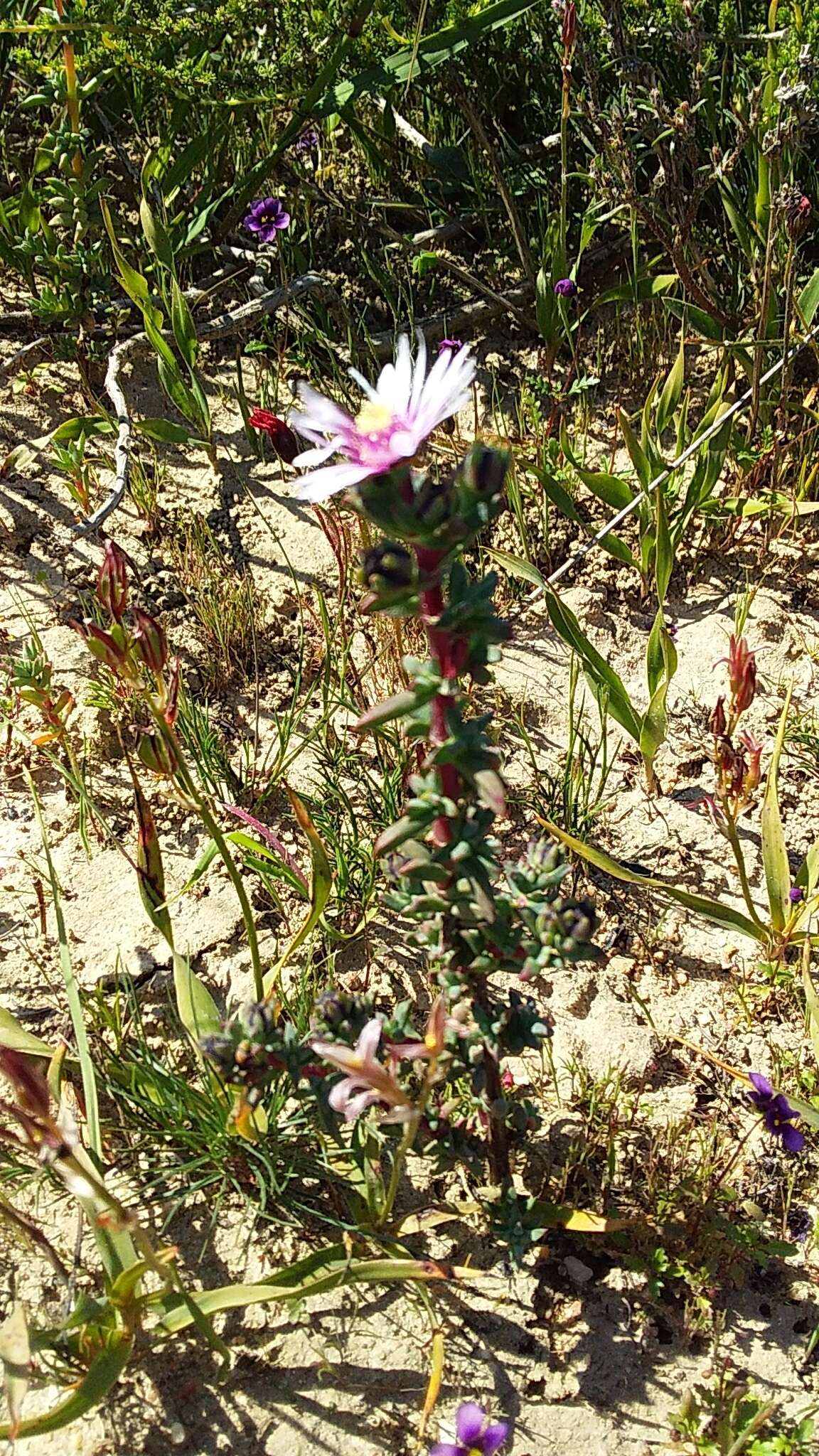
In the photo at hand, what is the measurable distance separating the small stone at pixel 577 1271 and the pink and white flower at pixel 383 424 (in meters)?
1.13

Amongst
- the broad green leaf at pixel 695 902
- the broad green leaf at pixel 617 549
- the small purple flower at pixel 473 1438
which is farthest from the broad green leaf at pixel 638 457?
the small purple flower at pixel 473 1438

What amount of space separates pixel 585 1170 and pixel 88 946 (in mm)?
922

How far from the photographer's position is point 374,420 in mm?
1254

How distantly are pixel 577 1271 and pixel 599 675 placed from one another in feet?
3.19

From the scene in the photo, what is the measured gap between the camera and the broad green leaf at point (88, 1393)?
1.40 meters

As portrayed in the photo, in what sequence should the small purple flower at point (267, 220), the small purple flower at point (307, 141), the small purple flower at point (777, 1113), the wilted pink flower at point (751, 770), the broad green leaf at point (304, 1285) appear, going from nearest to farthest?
the broad green leaf at point (304, 1285)
the small purple flower at point (777, 1113)
the wilted pink flower at point (751, 770)
the small purple flower at point (267, 220)
the small purple flower at point (307, 141)

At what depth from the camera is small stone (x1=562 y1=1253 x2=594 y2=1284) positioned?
5.52ft

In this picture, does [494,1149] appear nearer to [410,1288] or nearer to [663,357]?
[410,1288]

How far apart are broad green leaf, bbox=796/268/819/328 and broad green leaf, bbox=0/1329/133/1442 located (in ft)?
7.29

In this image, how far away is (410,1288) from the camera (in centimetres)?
167

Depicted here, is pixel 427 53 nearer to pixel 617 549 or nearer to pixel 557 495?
pixel 557 495

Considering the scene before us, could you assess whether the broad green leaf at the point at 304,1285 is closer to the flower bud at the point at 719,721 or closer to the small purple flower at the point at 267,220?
the flower bud at the point at 719,721

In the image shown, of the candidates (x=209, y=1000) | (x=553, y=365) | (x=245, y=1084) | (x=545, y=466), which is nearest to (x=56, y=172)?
(x=553, y=365)

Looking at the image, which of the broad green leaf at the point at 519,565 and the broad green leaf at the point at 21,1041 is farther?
the broad green leaf at the point at 519,565
